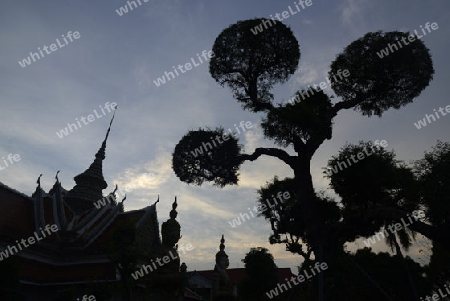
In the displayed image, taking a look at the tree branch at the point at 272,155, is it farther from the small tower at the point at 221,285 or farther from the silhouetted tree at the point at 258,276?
the silhouetted tree at the point at 258,276

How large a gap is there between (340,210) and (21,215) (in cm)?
2071

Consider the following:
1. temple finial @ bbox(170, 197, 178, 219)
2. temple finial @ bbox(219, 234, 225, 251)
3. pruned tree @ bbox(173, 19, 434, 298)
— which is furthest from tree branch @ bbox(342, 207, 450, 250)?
temple finial @ bbox(170, 197, 178, 219)

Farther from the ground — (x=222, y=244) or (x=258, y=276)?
(x=222, y=244)

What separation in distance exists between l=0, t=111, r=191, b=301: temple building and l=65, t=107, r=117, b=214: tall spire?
4.11 meters

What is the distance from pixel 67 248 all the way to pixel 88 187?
11.2m

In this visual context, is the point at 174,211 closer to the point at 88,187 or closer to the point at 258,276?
the point at 88,187

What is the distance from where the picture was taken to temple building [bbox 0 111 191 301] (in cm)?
1450

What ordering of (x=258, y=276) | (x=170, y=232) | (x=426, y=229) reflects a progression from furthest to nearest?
(x=258, y=276) < (x=426, y=229) < (x=170, y=232)

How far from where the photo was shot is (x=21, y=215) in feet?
67.3

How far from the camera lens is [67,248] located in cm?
2066

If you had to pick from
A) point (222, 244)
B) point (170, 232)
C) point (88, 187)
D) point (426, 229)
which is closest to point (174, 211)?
point (170, 232)

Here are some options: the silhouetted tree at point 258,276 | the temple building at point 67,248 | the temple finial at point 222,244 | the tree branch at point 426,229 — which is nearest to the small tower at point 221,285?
the temple finial at point 222,244

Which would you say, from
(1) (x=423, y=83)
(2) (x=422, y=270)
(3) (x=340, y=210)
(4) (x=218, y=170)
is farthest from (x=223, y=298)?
(2) (x=422, y=270)

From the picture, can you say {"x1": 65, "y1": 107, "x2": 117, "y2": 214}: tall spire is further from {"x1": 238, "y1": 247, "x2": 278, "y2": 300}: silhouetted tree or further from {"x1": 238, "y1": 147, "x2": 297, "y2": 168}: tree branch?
{"x1": 238, "y1": 147, "x2": 297, "y2": 168}: tree branch
